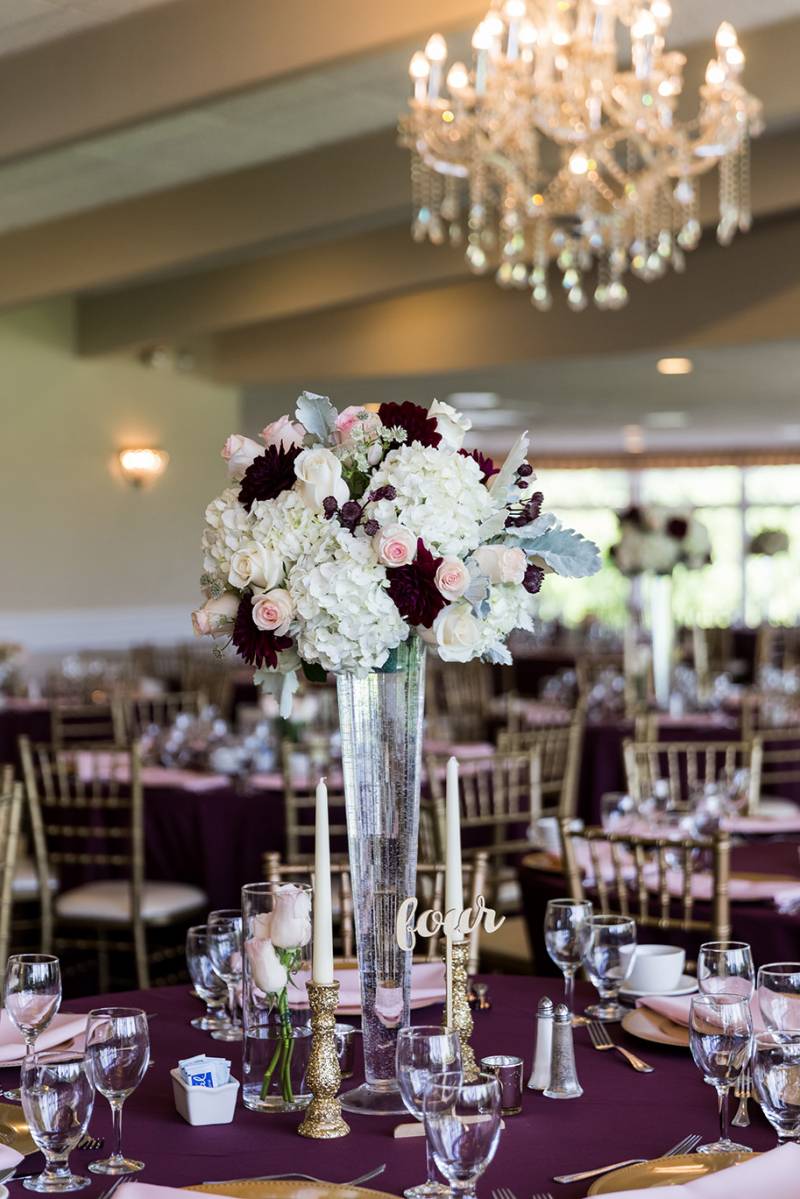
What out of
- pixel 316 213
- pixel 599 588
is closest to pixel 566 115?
pixel 316 213

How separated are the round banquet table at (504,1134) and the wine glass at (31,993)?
0.30 feet

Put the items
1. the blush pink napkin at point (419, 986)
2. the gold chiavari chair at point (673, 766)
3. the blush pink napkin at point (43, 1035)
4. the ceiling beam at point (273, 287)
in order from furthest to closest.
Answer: the ceiling beam at point (273, 287) → the gold chiavari chair at point (673, 766) → the blush pink napkin at point (419, 986) → the blush pink napkin at point (43, 1035)

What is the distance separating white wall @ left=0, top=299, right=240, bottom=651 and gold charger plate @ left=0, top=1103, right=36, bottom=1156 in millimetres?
9779

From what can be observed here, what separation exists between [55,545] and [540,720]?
17.5ft

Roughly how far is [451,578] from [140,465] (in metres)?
10.8

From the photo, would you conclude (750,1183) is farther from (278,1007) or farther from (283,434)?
(283,434)

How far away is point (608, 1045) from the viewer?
2.40 meters

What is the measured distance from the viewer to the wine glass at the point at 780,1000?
6.98 ft

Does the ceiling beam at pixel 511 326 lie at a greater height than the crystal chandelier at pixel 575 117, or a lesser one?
greater

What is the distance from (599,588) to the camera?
72.7ft

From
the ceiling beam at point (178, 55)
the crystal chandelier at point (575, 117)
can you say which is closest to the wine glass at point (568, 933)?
the crystal chandelier at point (575, 117)

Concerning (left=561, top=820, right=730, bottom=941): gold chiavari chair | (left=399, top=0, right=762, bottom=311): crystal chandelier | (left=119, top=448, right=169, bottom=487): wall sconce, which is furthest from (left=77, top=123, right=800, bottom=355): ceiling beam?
(left=561, top=820, right=730, bottom=941): gold chiavari chair

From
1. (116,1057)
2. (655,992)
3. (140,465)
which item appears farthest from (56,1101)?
(140,465)

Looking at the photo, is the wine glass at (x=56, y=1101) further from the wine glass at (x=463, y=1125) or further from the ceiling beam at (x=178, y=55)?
the ceiling beam at (x=178, y=55)
